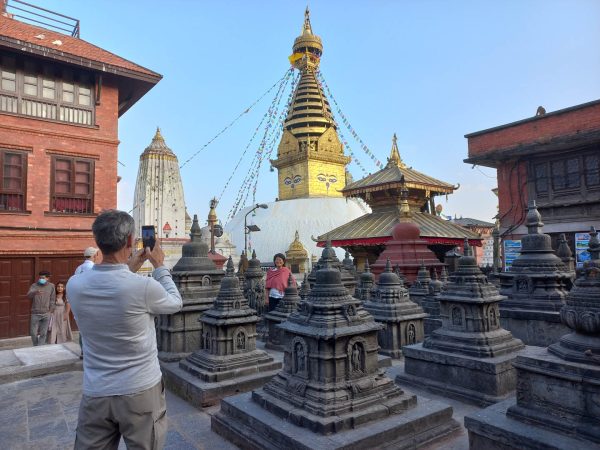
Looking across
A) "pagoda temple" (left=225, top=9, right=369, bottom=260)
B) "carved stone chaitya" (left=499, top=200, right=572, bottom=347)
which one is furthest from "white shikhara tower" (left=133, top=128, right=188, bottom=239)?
"carved stone chaitya" (left=499, top=200, right=572, bottom=347)

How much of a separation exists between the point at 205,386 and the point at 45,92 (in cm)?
1048

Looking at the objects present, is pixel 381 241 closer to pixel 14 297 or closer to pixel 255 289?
pixel 255 289

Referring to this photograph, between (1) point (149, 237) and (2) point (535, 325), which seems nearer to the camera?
(1) point (149, 237)

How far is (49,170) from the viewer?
11.2 m

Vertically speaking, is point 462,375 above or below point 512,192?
below

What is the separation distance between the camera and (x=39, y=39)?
11695 mm

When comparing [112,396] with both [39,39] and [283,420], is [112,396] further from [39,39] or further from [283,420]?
[39,39]

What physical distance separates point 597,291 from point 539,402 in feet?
3.14

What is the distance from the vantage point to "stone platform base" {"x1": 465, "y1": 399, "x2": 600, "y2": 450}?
288cm

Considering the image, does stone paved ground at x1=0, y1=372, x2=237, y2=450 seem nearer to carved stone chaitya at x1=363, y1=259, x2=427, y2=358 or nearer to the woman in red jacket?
carved stone chaitya at x1=363, y1=259, x2=427, y2=358

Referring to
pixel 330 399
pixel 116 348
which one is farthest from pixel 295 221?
pixel 116 348

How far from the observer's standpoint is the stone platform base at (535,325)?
6109mm

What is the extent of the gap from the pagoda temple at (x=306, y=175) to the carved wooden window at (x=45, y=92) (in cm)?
2378

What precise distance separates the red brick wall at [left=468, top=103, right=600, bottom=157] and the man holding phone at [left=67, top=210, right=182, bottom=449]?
1561cm
